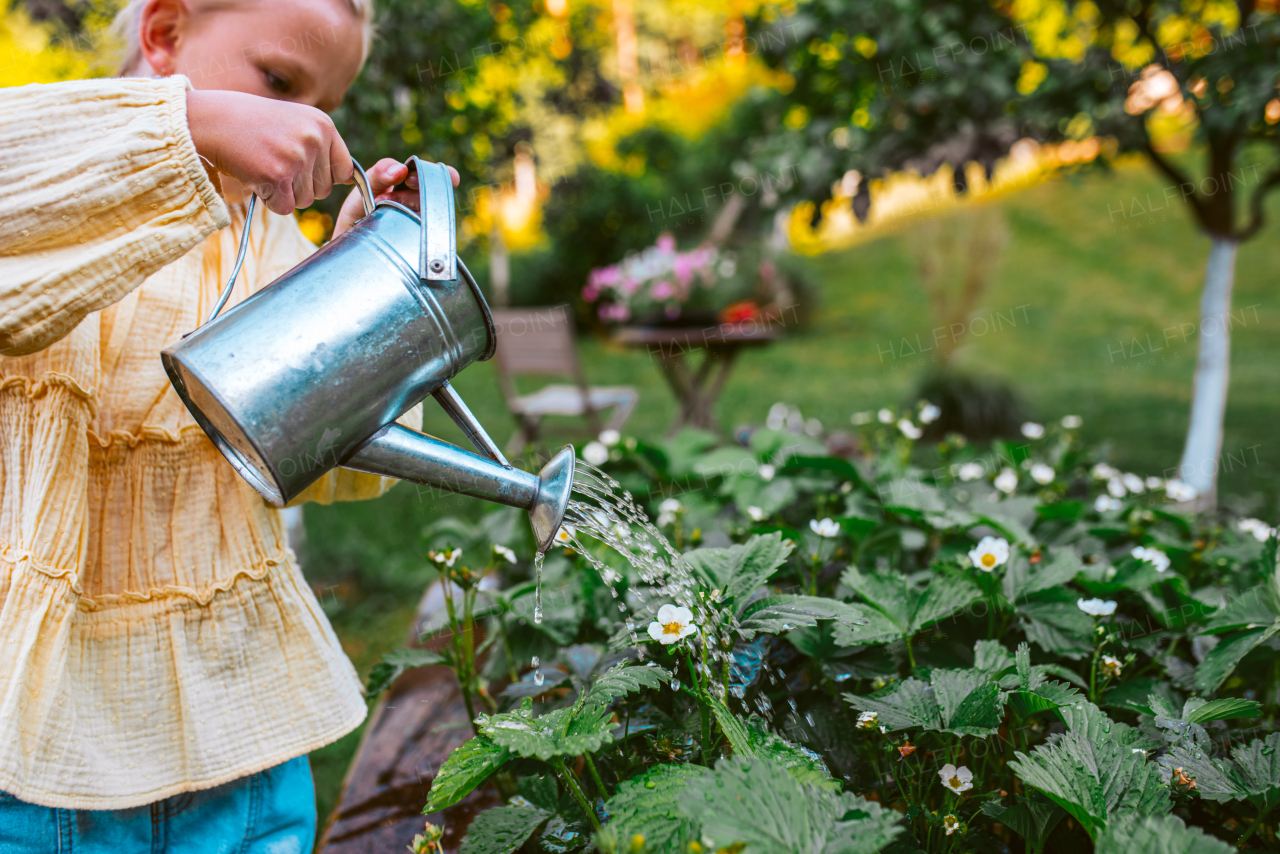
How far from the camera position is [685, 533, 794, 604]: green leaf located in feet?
3.42

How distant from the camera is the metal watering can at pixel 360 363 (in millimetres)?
687

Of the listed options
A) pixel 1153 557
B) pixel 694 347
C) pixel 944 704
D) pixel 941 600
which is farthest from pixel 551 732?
pixel 694 347

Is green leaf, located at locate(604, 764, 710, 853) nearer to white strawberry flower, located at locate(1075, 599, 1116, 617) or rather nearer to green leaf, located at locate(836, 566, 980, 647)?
green leaf, located at locate(836, 566, 980, 647)

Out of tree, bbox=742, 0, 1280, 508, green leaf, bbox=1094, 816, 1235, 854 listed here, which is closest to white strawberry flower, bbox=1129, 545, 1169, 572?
green leaf, bbox=1094, 816, 1235, 854

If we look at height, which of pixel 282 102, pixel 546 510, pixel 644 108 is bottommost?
pixel 644 108

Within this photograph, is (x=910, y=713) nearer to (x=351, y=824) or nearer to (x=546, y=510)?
(x=546, y=510)

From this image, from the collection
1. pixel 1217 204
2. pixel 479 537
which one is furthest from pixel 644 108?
pixel 479 537

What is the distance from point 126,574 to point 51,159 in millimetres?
421

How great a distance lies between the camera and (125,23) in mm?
1006

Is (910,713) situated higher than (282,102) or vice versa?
(282,102)

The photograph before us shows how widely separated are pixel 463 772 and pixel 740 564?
1.48 feet

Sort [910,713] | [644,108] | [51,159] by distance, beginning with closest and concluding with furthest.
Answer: [51,159]
[910,713]
[644,108]

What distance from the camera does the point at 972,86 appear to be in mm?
2670

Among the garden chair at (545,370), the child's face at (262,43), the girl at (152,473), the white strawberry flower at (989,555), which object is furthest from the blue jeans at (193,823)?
the garden chair at (545,370)
